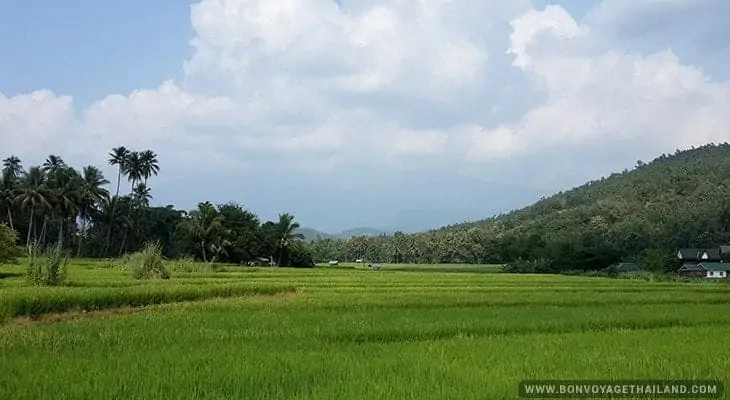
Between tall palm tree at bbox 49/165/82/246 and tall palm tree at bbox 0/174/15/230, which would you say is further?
tall palm tree at bbox 0/174/15/230

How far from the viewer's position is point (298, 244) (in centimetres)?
7138

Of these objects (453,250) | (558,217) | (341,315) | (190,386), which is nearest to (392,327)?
(341,315)

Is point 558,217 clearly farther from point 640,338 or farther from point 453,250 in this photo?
point 640,338

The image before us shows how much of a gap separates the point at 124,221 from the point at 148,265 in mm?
47549

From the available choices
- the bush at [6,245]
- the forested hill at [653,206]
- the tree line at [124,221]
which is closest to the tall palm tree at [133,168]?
the tree line at [124,221]

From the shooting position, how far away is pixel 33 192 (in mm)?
55281

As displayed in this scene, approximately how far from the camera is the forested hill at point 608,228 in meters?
77.8

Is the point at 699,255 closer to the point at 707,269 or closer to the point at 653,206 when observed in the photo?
the point at 707,269

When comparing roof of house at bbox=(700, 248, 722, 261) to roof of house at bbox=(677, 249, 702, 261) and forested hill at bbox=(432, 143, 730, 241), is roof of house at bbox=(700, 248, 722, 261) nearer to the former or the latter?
roof of house at bbox=(677, 249, 702, 261)

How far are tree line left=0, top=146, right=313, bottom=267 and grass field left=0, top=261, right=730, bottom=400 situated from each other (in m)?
43.7

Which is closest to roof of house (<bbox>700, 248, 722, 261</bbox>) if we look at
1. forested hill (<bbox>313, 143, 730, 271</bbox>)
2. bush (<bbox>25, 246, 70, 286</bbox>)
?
forested hill (<bbox>313, 143, 730, 271</bbox>)

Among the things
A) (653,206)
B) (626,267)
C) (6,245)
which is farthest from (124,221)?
(653,206)

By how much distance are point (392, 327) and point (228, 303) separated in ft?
23.5

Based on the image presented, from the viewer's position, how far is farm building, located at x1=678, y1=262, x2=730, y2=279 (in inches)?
2687
